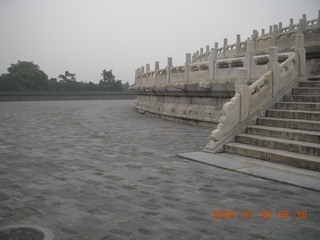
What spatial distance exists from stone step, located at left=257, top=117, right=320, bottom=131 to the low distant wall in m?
33.8

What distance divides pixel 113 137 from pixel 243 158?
462 centimetres

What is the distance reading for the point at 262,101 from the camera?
8070 mm

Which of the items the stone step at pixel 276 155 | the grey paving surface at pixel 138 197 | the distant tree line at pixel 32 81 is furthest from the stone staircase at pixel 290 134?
the distant tree line at pixel 32 81

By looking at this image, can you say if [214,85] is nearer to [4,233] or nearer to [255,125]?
[255,125]

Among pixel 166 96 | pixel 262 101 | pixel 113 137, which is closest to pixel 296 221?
pixel 262 101

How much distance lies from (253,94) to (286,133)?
154cm

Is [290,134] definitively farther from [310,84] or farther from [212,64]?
[212,64]

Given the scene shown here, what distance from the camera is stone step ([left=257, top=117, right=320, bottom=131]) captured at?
6.76m

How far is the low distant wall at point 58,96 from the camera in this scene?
3602cm

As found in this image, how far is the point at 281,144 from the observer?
646cm

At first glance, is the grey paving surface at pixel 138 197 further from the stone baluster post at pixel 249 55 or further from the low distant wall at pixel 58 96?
the low distant wall at pixel 58 96

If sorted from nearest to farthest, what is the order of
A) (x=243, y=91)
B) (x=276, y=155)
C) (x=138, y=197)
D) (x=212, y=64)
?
(x=138, y=197)
(x=276, y=155)
(x=243, y=91)
(x=212, y=64)

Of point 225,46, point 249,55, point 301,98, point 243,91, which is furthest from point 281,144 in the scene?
point 225,46

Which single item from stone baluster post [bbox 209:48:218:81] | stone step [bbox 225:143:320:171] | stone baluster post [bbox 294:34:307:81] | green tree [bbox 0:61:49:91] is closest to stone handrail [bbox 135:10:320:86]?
stone baluster post [bbox 209:48:218:81]
